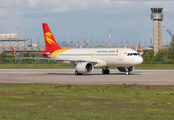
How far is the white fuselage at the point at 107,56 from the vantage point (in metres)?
48.9

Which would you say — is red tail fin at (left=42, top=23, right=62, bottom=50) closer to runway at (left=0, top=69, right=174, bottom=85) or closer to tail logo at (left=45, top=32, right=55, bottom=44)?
tail logo at (left=45, top=32, right=55, bottom=44)

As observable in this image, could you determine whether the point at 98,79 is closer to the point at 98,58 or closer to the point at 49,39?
the point at 98,58

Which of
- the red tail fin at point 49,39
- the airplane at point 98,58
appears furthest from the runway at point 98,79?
the red tail fin at point 49,39

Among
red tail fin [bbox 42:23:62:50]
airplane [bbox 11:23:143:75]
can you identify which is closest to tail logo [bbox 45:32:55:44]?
red tail fin [bbox 42:23:62:50]

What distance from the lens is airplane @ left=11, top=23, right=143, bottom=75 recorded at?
162 feet

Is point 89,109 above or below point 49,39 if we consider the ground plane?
below

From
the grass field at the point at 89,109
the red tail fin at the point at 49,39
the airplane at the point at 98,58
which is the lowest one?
the grass field at the point at 89,109

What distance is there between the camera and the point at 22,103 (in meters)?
18.7

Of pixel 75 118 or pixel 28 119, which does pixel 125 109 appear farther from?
pixel 28 119

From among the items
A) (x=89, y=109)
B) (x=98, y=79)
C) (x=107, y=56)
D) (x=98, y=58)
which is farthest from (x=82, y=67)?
(x=89, y=109)

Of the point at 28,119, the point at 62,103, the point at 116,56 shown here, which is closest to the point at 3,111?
the point at 28,119

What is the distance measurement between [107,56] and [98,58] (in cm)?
186

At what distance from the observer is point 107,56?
5109 centimetres

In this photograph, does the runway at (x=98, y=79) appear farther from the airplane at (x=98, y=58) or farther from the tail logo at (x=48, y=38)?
the tail logo at (x=48, y=38)
